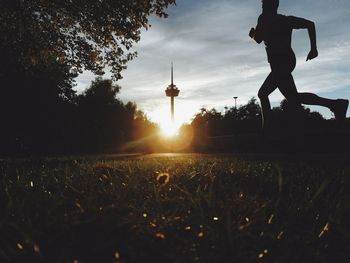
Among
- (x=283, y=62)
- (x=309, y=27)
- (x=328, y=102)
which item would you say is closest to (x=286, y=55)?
(x=283, y=62)

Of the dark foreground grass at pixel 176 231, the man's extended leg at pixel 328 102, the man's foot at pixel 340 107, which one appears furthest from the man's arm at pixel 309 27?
the dark foreground grass at pixel 176 231

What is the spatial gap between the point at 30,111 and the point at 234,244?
108 feet

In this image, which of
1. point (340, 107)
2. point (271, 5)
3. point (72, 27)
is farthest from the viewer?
point (72, 27)

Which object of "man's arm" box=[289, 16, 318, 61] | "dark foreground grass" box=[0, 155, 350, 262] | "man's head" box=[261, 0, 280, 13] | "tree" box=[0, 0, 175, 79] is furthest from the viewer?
"tree" box=[0, 0, 175, 79]

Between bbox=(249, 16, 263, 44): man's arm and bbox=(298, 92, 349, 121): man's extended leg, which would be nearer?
bbox=(298, 92, 349, 121): man's extended leg

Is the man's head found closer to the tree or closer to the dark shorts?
the dark shorts

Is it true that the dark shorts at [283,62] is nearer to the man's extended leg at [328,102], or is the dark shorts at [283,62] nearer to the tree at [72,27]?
the man's extended leg at [328,102]

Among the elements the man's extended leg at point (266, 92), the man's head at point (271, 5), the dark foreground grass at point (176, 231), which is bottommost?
the dark foreground grass at point (176, 231)

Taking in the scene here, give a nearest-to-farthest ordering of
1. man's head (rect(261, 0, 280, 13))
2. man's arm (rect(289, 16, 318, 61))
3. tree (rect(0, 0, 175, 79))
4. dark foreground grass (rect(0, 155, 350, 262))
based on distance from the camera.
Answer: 1. dark foreground grass (rect(0, 155, 350, 262))
2. man's arm (rect(289, 16, 318, 61))
3. man's head (rect(261, 0, 280, 13))
4. tree (rect(0, 0, 175, 79))

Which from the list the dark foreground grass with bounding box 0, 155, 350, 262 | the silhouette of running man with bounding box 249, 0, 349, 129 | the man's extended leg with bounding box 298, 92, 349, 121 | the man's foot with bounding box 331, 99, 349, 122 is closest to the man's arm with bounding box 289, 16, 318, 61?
the silhouette of running man with bounding box 249, 0, 349, 129

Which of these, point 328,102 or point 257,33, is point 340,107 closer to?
point 328,102

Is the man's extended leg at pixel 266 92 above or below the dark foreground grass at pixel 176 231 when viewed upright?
above

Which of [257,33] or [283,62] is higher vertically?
[257,33]

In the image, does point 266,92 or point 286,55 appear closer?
point 286,55
